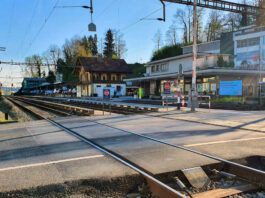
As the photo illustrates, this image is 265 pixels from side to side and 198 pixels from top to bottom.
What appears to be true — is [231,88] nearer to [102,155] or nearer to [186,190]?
[102,155]

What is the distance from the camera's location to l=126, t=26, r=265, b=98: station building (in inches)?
1378

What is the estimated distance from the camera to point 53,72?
122m

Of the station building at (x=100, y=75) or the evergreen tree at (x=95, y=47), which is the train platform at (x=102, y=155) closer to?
the station building at (x=100, y=75)

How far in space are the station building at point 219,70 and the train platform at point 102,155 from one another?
11.3 m

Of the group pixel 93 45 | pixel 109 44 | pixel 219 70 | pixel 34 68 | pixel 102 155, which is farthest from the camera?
pixel 34 68

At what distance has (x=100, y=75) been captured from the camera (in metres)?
76.9

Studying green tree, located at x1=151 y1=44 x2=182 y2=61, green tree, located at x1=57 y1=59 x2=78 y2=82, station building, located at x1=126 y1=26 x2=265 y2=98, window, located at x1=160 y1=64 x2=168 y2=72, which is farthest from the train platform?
green tree, located at x1=57 y1=59 x2=78 y2=82

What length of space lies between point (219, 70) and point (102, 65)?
46.4m

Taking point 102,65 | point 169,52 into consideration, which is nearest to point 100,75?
point 102,65

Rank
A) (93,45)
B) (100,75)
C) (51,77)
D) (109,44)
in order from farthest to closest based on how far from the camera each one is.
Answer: (51,77), (93,45), (109,44), (100,75)

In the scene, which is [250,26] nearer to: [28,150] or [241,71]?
[241,71]

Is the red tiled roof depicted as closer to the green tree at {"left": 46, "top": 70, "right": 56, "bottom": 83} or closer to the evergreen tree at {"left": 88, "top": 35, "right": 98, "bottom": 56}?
the evergreen tree at {"left": 88, "top": 35, "right": 98, "bottom": 56}

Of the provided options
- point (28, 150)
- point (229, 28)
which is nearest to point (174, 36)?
point (229, 28)

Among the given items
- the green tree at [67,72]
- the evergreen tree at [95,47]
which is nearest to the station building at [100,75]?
the green tree at [67,72]
